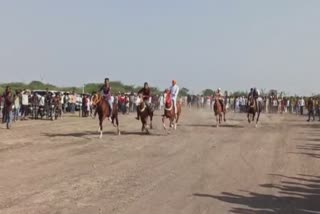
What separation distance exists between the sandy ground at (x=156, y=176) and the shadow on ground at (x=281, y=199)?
2 cm

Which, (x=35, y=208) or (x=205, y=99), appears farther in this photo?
(x=205, y=99)

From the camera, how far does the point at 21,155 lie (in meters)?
20.1

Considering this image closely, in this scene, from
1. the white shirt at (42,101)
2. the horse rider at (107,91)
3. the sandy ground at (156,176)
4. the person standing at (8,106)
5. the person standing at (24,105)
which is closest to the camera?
the sandy ground at (156,176)

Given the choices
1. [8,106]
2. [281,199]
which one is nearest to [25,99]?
[8,106]

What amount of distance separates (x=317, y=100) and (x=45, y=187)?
46379 mm

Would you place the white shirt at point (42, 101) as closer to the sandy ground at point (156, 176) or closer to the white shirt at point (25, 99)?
the white shirt at point (25, 99)

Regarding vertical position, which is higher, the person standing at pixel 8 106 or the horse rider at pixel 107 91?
the horse rider at pixel 107 91

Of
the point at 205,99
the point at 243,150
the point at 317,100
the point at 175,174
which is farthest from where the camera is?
the point at 205,99

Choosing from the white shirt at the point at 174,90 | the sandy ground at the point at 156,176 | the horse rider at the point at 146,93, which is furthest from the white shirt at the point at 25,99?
the sandy ground at the point at 156,176

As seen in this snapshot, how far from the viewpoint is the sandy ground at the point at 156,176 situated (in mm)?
12219

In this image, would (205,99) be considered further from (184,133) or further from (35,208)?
(35,208)

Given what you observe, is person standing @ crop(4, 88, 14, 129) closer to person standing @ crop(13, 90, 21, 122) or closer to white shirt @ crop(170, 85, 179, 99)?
person standing @ crop(13, 90, 21, 122)

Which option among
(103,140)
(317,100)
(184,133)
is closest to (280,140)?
(184,133)

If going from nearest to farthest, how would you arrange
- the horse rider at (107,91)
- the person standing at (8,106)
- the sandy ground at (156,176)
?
the sandy ground at (156,176)
the horse rider at (107,91)
the person standing at (8,106)
